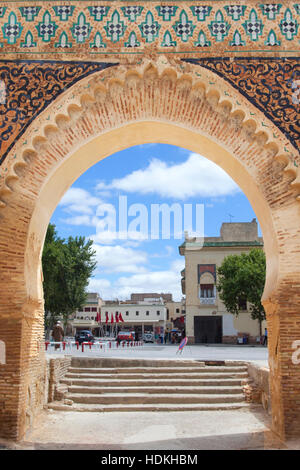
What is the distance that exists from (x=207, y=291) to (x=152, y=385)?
19.1 meters

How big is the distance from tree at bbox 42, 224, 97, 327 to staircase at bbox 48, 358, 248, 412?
42.9 ft

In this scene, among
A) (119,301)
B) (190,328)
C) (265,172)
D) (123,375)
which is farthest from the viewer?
(119,301)

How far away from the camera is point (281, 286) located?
5176 mm

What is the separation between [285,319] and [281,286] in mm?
362

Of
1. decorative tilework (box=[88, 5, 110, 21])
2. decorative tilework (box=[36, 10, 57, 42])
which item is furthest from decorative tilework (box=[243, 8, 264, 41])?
decorative tilework (box=[36, 10, 57, 42])

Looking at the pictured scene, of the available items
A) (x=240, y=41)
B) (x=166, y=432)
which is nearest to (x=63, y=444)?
(x=166, y=432)

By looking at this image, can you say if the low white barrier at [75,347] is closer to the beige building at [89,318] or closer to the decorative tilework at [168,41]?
the decorative tilework at [168,41]

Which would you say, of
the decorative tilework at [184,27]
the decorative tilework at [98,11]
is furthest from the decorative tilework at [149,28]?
the decorative tilework at [98,11]

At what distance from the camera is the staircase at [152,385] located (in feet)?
25.1

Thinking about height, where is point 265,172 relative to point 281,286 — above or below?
above

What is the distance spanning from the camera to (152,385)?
8430mm

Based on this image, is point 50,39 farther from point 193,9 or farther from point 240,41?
point 240,41

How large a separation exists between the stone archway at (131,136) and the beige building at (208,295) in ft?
70.3

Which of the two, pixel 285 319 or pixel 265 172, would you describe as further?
pixel 265 172
